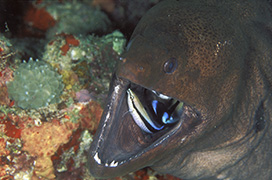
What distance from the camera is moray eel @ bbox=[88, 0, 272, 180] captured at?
2041 mm

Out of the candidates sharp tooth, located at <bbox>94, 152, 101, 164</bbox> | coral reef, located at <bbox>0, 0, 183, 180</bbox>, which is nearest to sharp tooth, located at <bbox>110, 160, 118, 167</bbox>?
sharp tooth, located at <bbox>94, 152, 101, 164</bbox>

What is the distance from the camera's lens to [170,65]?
201cm

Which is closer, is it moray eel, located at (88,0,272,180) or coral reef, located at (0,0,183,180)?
moray eel, located at (88,0,272,180)

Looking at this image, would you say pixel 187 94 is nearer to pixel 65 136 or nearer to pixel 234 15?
pixel 234 15

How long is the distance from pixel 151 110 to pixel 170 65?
95cm

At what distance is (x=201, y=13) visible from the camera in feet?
7.53

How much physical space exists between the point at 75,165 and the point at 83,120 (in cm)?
55

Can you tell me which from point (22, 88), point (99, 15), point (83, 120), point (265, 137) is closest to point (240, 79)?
point (265, 137)

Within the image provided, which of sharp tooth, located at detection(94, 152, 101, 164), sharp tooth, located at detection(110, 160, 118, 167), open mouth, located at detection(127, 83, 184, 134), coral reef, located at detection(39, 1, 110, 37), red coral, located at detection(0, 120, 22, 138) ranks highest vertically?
open mouth, located at detection(127, 83, 184, 134)

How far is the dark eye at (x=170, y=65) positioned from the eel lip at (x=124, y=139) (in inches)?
15.8

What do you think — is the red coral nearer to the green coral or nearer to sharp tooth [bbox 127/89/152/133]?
the green coral

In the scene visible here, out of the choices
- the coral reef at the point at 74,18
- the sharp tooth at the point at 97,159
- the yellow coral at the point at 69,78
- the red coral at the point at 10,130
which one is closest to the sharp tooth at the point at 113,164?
the sharp tooth at the point at 97,159

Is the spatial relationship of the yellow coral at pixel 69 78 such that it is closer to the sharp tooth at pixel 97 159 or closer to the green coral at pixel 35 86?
the green coral at pixel 35 86

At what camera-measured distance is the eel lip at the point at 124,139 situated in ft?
7.15
